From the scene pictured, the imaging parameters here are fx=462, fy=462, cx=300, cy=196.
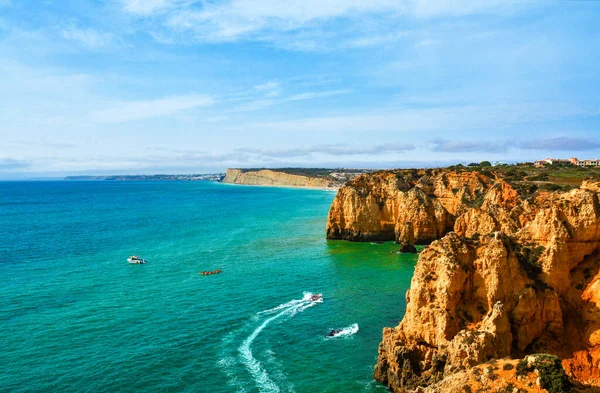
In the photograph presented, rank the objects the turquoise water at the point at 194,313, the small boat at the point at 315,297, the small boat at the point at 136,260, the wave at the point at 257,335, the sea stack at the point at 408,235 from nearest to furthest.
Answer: the wave at the point at 257,335 → the turquoise water at the point at 194,313 → the small boat at the point at 315,297 → the small boat at the point at 136,260 → the sea stack at the point at 408,235

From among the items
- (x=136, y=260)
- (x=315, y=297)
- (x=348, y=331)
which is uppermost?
(x=136, y=260)

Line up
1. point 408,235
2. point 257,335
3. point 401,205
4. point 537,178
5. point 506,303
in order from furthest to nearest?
point 537,178 → point 401,205 → point 408,235 → point 257,335 → point 506,303

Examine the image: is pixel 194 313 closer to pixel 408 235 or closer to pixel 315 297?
pixel 315 297

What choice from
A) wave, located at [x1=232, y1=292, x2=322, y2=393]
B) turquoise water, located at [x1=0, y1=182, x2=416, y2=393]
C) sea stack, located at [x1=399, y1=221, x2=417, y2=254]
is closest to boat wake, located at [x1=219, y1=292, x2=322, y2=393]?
wave, located at [x1=232, y1=292, x2=322, y2=393]

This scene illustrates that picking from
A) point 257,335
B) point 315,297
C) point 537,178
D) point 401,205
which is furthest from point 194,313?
point 537,178

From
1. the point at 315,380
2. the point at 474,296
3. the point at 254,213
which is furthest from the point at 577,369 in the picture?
the point at 254,213

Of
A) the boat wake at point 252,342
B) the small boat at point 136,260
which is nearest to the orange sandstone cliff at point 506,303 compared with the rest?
the boat wake at point 252,342

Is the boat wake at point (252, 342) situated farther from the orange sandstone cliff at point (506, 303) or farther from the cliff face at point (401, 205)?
the cliff face at point (401, 205)
